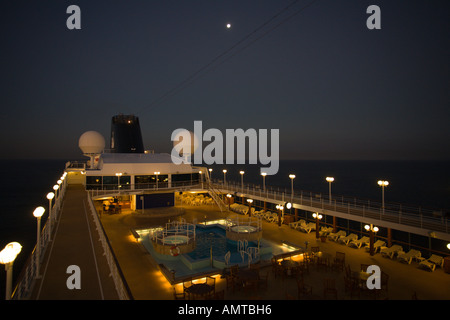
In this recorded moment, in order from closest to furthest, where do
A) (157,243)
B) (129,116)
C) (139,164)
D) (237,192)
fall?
(157,243), (237,192), (139,164), (129,116)

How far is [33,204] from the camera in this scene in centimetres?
4009

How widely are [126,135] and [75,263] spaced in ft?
80.8

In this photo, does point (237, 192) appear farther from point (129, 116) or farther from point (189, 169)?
point (129, 116)

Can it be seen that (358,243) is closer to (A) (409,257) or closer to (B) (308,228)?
(A) (409,257)

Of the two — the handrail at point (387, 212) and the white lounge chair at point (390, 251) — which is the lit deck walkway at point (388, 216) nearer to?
the handrail at point (387, 212)

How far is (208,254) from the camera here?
1265 centimetres

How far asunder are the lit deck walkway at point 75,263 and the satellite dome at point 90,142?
15.1 m

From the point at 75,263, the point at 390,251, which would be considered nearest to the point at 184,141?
the point at 390,251

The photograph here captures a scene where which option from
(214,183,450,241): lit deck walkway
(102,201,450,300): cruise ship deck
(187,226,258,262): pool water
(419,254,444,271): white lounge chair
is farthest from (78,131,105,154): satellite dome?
(419,254,444,271): white lounge chair

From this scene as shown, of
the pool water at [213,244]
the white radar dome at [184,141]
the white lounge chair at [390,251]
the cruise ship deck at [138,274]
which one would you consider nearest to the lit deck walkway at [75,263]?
the cruise ship deck at [138,274]

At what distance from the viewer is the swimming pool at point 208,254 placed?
423 inches
